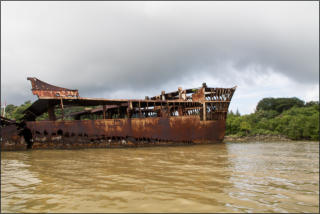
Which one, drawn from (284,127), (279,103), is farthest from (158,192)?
→ (279,103)

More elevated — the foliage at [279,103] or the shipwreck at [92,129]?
the foliage at [279,103]

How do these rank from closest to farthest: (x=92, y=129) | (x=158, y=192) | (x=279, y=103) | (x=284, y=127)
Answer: (x=158, y=192) → (x=92, y=129) → (x=284, y=127) → (x=279, y=103)

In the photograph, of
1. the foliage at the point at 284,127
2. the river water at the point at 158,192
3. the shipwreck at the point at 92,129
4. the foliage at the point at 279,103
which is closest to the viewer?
the river water at the point at 158,192

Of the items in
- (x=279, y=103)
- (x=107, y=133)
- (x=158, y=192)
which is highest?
(x=279, y=103)

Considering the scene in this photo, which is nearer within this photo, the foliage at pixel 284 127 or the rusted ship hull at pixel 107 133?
the rusted ship hull at pixel 107 133

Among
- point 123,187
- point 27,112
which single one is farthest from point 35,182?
point 27,112

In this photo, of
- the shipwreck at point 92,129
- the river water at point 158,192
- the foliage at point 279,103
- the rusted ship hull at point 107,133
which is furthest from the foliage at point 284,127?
the river water at point 158,192

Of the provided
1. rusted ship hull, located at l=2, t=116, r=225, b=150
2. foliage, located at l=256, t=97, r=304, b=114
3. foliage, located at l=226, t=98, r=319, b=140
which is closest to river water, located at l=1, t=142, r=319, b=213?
rusted ship hull, located at l=2, t=116, r=225, b=150

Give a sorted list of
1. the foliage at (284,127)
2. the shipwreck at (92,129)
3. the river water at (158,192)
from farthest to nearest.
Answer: the foliage at (284,127)
the shipwreck at (92,129)
the river water at (158,192)

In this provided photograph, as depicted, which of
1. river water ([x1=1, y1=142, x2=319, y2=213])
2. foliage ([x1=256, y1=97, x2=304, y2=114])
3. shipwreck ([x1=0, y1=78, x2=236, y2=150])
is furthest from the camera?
foliage ([x1=256, y1=97, x2=304, y2=114])

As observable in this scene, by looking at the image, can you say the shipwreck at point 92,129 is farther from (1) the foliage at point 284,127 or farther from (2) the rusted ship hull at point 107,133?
(1) the foliage at point 284,127

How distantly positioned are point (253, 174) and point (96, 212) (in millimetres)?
3534

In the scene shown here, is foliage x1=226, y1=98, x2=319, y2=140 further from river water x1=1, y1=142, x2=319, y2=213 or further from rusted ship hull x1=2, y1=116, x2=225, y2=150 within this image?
river water x1=1, y1=142, x2=319, y2=213

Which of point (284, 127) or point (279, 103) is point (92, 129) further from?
point (279, 103)
